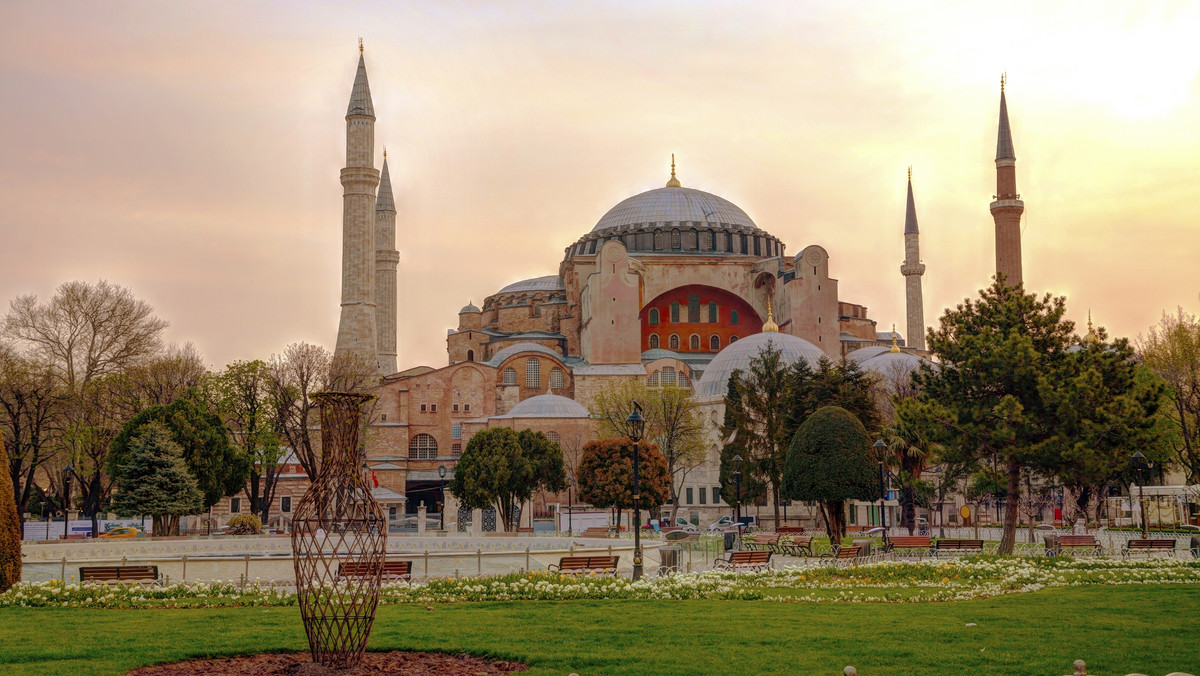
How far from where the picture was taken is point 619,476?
A: 30.3 meters

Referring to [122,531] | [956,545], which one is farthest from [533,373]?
[956,545]

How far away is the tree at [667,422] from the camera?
40000 mm

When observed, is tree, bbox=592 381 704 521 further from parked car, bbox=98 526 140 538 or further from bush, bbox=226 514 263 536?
parked car, bbox=98 526 140 538

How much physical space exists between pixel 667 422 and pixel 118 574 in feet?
90.2

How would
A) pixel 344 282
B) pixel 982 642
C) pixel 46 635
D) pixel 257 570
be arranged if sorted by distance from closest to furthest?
pixel 982 642, pixel 46 635, pixel 257 570, pixel 344 282

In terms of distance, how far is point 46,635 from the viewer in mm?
9859

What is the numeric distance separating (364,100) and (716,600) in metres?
36.5

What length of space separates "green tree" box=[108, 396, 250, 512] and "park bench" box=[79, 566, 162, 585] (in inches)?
526

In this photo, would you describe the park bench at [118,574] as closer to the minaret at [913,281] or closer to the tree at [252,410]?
the tree at [252,410]

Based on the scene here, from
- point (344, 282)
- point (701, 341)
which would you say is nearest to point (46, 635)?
point (344, 282)

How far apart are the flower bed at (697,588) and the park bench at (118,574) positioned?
792 mm

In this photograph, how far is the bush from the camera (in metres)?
29.9

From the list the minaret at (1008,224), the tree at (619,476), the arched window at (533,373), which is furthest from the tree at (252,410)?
the minaret at (1008,224)

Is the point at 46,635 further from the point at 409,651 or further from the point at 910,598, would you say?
the point at 910,598
